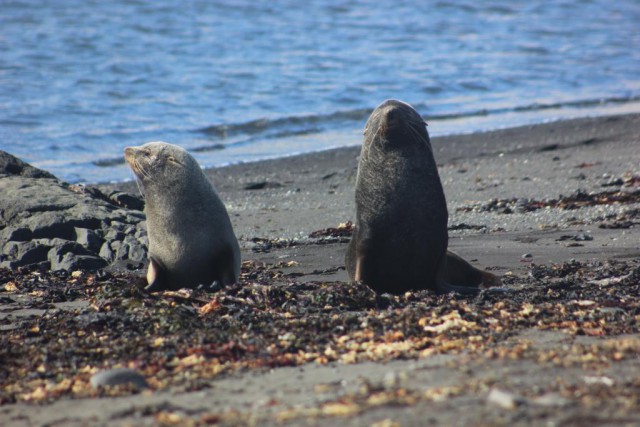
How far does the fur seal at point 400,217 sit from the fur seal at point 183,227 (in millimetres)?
1075

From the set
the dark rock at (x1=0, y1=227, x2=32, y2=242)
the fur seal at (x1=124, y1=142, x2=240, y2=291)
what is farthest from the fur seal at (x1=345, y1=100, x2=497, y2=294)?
the dark rock at (x1=0, y1=227, x2=32, y2=242)

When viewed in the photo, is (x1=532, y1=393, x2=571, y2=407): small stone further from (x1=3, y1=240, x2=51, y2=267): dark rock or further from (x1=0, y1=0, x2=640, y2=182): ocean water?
(x1=0, y1=0, x2=640, y2=182): ocean water

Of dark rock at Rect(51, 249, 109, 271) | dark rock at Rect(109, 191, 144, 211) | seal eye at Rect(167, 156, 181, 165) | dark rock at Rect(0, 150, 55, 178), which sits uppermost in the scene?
seal eye at Rect(167, 156, 181, 165)

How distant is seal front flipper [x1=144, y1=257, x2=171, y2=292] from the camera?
7141 millimetres

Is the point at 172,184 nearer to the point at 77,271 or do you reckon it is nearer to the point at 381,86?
the point at 77,271

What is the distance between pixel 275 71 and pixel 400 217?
16.8 meters

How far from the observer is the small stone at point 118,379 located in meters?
4.36

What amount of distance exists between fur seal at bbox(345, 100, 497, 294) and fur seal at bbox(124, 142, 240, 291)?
108cm

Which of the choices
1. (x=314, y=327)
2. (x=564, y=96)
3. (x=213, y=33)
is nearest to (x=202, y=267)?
(x=314, y=327)

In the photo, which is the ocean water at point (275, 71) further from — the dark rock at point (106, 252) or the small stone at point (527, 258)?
the small stone at point (527, 258)

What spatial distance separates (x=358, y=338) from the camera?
5.15m

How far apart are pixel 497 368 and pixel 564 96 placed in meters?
16.5

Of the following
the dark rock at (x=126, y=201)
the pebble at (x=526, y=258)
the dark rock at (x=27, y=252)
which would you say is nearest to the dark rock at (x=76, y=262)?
the dark rock at (x=27, y=252)

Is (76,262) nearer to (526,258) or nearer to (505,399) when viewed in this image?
(526,258)
